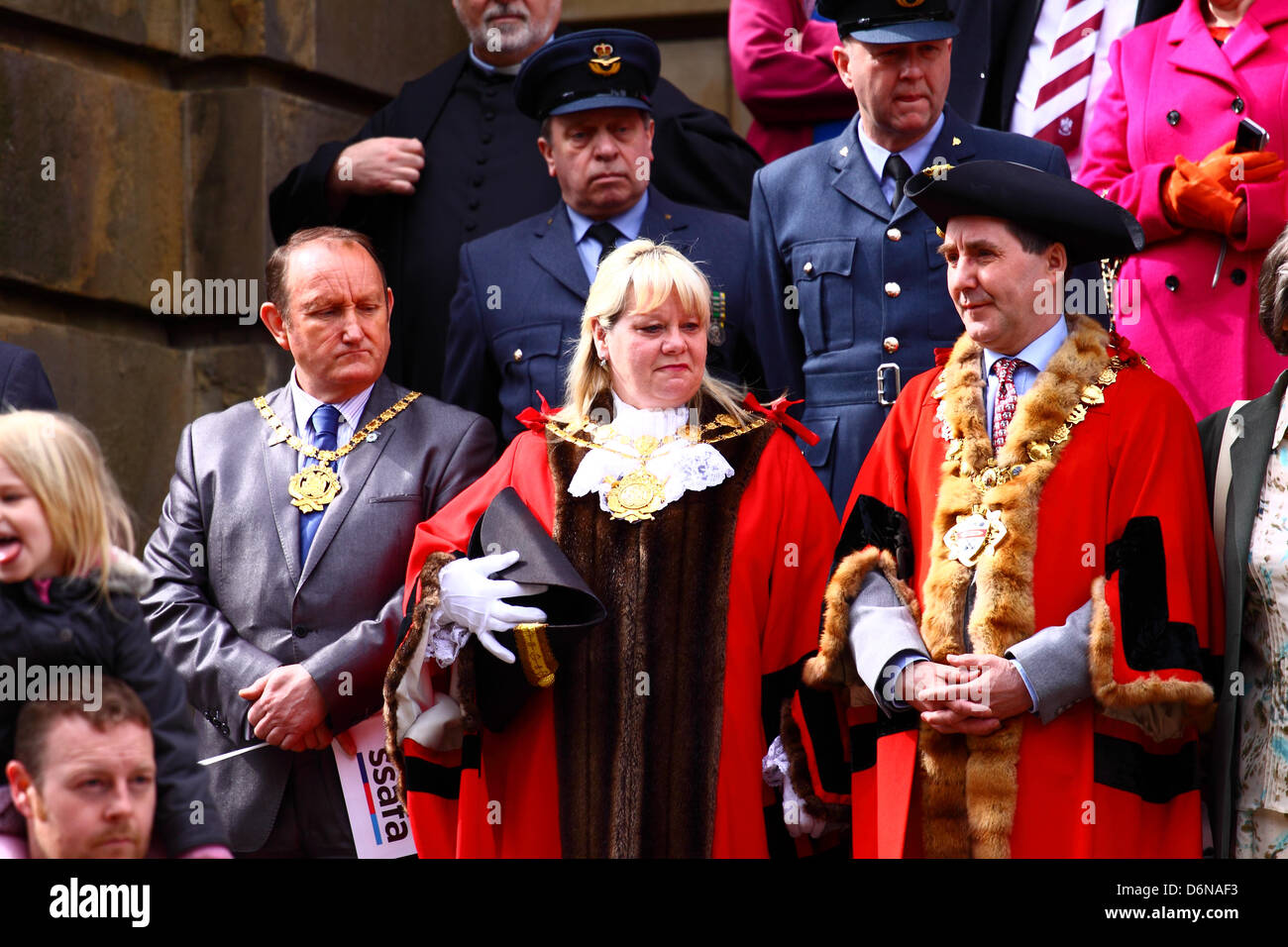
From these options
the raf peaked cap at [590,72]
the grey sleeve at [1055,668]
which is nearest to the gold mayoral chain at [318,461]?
the raf peaked cap at [590,72]

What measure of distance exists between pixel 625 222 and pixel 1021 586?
5.94 feet

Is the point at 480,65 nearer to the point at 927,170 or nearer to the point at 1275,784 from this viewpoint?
the point at 927,170

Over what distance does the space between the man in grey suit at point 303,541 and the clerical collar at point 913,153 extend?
1197mm

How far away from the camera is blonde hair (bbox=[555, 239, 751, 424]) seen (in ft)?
15.3

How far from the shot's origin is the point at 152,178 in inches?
268

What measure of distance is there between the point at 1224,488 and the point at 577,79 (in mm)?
2102

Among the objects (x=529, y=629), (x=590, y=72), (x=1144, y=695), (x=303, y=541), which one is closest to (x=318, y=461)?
(x=303, y=541)

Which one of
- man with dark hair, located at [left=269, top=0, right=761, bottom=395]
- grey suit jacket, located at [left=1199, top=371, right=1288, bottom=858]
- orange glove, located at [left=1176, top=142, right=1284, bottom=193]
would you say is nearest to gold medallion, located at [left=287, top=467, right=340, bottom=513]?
man with dark hair, located at [left=269, top=0, right=761, bottom=395]

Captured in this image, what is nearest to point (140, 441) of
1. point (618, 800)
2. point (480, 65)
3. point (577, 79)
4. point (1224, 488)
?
point (480, 65)

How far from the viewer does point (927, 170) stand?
4.62m

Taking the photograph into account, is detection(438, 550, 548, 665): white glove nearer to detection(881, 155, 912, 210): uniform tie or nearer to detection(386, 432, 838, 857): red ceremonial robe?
detection(386, 432, 838, 857): red ceremonial robe

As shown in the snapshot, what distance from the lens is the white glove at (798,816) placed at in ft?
14.6

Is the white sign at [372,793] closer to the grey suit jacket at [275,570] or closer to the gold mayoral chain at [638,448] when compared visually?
the grey suit jacket at [275,570]
